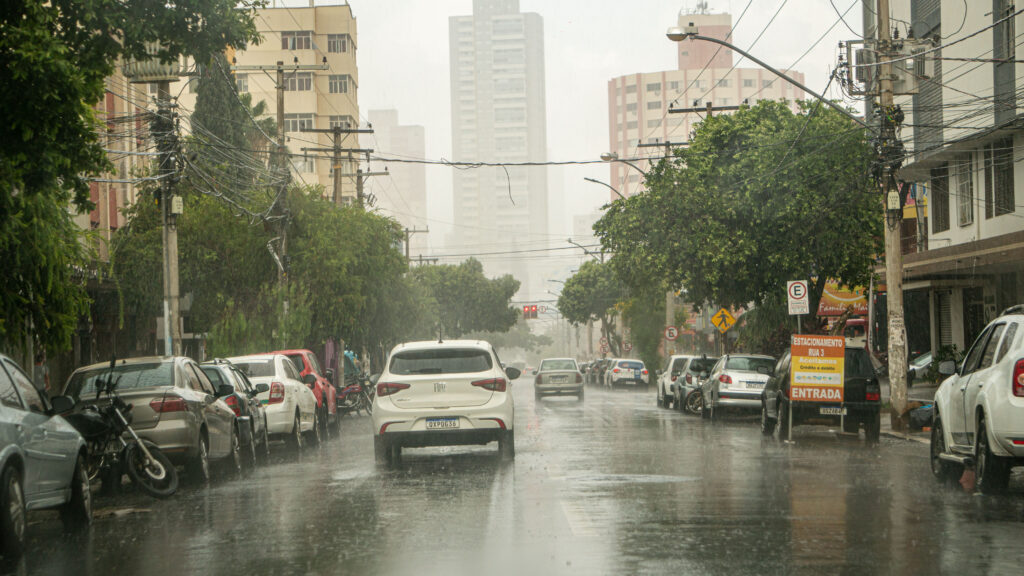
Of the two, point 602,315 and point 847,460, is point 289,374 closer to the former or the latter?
point 847,460

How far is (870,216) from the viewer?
32.0 m

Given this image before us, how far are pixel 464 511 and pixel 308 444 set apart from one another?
12.0 m

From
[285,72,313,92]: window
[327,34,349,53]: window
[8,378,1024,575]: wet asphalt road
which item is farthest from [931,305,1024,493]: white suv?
[327,34,349,53]: window

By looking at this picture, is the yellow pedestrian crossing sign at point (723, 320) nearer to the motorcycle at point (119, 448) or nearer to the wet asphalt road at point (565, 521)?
the wet asphalt road at point (565, 521)

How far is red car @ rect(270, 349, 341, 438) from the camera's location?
24.7 meters

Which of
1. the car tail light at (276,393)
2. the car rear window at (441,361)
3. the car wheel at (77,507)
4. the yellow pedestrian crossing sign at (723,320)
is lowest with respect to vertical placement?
the car wheel at (77,507)

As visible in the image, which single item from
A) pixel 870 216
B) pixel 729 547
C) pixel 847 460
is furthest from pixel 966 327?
pixel 729 547

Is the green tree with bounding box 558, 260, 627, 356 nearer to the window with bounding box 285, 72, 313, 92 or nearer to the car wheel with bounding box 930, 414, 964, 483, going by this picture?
the window with bounding box 285, 72, 313, 92

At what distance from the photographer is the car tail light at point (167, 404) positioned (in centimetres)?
1452

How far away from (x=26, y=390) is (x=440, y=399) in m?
6.33

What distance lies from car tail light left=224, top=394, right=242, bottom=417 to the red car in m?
6.05

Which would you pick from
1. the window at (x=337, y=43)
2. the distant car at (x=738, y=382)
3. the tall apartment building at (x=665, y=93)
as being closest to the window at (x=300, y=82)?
the window at (x=337, y=43)

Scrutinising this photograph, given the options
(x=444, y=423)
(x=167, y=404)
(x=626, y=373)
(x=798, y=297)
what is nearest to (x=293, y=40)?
(x=626, y=373)

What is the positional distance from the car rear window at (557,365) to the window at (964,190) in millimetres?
15305
